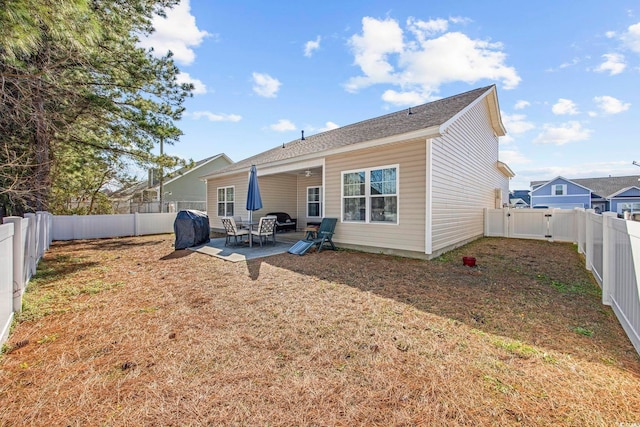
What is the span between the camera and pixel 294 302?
4035 mm

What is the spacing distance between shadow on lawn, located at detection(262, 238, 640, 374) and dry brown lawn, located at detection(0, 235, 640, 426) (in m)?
0.03

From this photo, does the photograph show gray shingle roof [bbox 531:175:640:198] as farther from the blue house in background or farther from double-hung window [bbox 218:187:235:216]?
double-hung window [bbox 218:187:235:216]

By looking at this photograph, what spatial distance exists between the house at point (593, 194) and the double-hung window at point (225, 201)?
33.1 metres

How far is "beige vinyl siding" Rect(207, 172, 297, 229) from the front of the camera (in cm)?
1246

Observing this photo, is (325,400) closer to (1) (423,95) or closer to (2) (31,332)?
(2) (31,332)

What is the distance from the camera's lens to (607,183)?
30422 mm

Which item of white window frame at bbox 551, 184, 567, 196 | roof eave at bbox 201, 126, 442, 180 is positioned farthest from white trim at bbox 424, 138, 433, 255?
white window frame at bbox 551, 184, 567, 196

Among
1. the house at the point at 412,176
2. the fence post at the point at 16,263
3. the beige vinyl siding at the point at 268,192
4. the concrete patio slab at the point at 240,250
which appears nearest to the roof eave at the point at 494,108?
the house at the point at 412,176

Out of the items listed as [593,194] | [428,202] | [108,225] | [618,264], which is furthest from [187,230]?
[593,194]

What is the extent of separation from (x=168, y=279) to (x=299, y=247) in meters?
3.49

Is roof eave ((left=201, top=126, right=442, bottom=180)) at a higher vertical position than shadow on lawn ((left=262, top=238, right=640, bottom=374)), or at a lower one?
higher

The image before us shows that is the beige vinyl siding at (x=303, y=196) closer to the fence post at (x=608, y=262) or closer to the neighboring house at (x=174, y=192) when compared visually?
the fence post at (x=608, y=262)

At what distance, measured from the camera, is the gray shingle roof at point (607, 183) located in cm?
2873

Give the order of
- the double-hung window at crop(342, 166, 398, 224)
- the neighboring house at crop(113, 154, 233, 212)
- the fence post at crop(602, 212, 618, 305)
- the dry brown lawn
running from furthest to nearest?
the neighboring house at crop(113, 154, 233, 212) < the double-hung window at crop(342, 166, 398, 224) < the fence post at crop(602, 212, 618, 305) < the dry brown lawn
